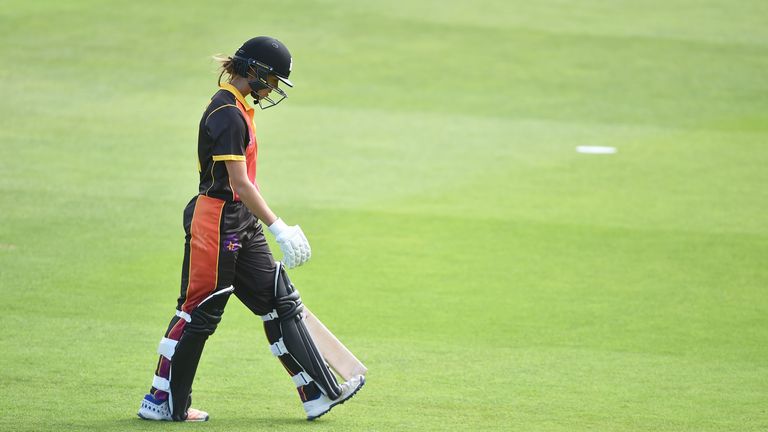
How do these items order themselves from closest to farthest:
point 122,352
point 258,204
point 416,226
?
point 258,204 < point 122,352 < point 416,226

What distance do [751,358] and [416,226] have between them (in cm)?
420

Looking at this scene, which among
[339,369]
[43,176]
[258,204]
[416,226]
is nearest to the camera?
[258,204]

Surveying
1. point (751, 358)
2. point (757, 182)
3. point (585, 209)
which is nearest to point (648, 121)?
point (757, 182)

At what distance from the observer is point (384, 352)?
7.36 meters

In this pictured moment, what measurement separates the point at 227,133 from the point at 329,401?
4.98 feet

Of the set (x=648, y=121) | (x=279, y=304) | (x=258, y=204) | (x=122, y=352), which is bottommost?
(x=648, y=121)

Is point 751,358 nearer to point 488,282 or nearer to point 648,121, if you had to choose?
point 488,282

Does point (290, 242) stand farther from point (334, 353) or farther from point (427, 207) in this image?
point (427, 207)

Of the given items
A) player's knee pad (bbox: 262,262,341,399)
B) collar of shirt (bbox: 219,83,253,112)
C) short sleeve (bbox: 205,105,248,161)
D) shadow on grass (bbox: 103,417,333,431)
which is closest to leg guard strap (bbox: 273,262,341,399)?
player's knee pad (bbox: 262,262,341,399)

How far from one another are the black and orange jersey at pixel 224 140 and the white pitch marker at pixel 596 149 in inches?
354

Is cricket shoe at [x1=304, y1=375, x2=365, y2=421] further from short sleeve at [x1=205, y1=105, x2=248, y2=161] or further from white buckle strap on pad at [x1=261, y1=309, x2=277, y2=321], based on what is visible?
short sleeve at [x1=205, y1=105, x2=248, y2=161]

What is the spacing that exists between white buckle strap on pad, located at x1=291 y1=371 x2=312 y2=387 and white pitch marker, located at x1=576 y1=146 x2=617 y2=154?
8.90 metres

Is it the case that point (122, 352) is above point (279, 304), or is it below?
below

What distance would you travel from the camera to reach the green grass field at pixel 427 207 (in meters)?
6.61
